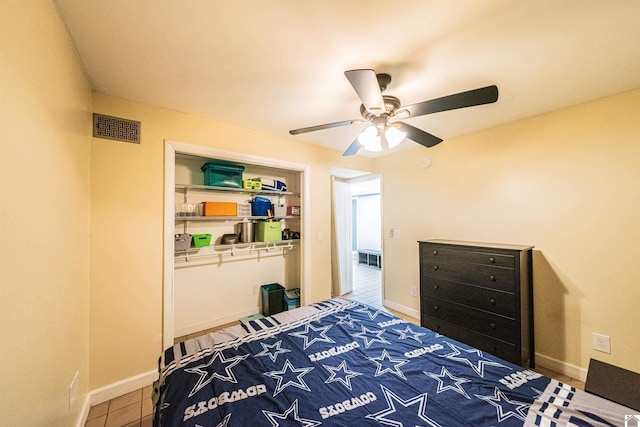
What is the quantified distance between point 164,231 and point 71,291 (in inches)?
29.4

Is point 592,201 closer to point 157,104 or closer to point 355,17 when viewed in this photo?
point 355,17

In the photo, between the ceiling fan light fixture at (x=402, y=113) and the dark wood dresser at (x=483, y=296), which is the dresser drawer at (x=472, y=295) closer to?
the dark wood dresser at (x=483, y=296)

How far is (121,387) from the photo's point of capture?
6.15 ft

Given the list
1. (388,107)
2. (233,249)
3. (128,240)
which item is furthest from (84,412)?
(388,107)

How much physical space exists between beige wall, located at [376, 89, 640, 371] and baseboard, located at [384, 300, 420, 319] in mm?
1223

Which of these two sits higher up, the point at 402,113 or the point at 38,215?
the point at 402,113

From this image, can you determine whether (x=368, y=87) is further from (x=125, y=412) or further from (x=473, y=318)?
(x=125, y=412)

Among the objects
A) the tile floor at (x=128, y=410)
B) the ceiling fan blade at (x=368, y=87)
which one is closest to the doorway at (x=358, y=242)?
the ceiling fan blade at (x=368, y=87)

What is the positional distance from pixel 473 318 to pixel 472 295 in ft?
0.72

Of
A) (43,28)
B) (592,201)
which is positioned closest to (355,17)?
(43,28)

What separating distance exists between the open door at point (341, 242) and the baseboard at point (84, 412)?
9.81 ft

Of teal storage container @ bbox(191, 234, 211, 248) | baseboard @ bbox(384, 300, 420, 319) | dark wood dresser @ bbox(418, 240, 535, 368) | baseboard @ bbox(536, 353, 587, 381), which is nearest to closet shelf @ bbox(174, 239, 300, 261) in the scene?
teal storage container @ bbox(191, 234, 211, 248)

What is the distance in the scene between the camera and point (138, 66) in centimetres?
155

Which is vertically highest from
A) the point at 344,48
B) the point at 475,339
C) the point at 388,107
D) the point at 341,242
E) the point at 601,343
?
the point at 344,48
